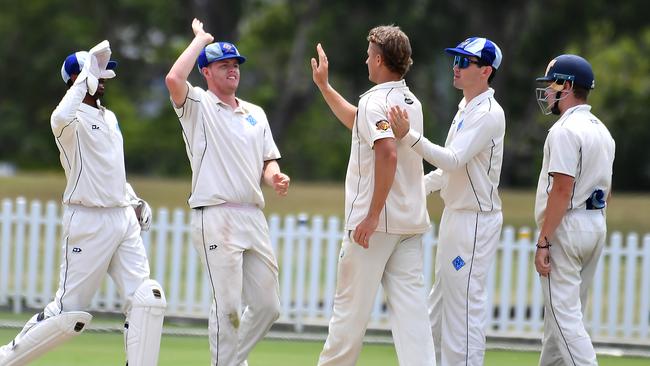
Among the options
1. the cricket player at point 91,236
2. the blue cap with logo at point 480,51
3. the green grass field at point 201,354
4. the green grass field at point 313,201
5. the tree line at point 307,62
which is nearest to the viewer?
the cricket player at point 91,236

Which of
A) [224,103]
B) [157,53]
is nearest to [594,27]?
[157,53]

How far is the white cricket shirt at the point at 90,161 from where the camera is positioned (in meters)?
7.41

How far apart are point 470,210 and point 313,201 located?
50.0 feet

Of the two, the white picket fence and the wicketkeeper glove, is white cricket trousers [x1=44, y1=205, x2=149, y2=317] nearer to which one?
the wicketkeeper glove

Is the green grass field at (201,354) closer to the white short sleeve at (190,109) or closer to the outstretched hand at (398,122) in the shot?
the white short sleeve at (190,109)

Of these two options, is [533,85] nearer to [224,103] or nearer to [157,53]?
[157,53]

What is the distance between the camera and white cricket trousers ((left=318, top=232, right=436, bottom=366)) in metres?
7.17

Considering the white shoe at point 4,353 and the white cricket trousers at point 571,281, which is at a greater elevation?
the white cricket trousers at point 571,281

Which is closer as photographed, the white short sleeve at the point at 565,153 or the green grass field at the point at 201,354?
the white short sleeve at the point at 565,153

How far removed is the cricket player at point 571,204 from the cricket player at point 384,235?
0.85 m

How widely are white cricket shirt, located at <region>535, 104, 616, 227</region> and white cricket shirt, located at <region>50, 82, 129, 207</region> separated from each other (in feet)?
8.71

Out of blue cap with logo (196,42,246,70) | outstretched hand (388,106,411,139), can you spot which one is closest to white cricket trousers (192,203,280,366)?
blue cap with logo (196,42,246,70)

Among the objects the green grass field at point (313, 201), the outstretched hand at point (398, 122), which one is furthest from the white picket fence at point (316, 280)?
the green grass field at point (313, 201)

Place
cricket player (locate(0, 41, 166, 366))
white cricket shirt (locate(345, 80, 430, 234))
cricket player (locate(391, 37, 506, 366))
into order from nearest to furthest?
white cricket shirt (locate(345, 80, 430, 234)) < cricket player (locate(0, 41, 166, 366)) < cricket player (locate(391, 37, 506, 366))
